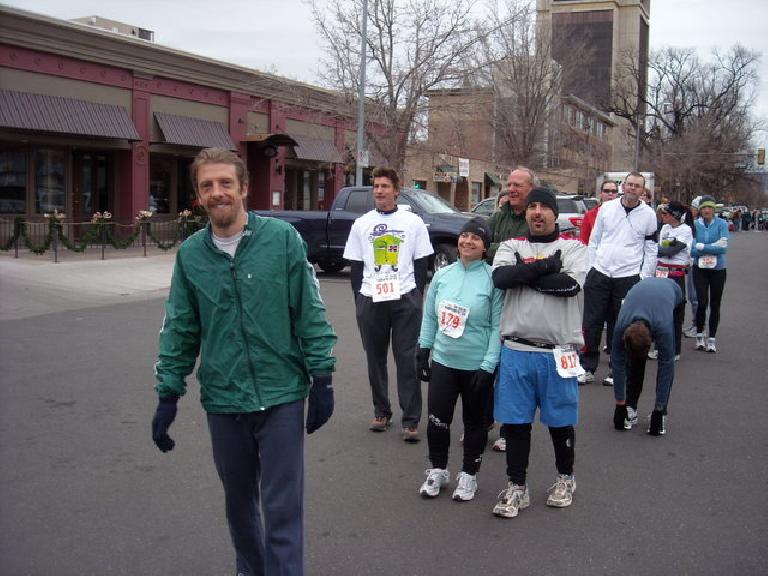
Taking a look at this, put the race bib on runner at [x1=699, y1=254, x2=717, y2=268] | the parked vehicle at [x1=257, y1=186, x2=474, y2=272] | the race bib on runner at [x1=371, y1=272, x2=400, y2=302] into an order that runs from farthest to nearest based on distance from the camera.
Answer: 1. the parked vehicle at [x1=257, y1=186, x2=474, y2=272]
2. the race bib on runner at [x1=699, y1=254, x2=717, y2=268]
3. the race bib on runner at [x1=371, y1=272, x2=400, y2=302]

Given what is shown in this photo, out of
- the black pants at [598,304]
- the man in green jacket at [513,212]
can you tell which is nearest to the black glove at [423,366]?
the man in green jacket at [513,212]

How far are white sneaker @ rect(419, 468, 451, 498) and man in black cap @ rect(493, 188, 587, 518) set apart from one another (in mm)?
428

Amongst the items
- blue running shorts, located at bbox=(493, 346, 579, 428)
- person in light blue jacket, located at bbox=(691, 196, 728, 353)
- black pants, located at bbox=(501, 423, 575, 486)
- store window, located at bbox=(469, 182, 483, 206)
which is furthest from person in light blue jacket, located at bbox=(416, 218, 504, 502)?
store window, located at bbox=(469, 182, 483, 206)

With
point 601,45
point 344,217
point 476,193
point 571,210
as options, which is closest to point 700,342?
point 344,217

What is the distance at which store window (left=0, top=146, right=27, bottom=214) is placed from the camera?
22578mm

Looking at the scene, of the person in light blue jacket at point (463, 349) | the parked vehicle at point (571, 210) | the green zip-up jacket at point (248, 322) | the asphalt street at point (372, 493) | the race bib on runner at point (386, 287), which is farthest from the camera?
the parked vehicle at point (571, 210)

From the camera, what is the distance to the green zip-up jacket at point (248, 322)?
3.24 metres

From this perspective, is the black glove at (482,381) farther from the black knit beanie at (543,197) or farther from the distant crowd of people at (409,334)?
the black knit beanie at (543,197)

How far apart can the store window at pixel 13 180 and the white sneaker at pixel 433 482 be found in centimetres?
2100

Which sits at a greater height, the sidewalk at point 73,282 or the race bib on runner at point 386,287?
the race bib on runner at point 386,287

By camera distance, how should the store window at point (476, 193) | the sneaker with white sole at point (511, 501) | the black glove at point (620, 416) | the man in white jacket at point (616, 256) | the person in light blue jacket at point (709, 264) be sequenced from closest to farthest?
the sneaker with white sole at point (511, 501), the black glove at point (620, 416), the man in white jacket at point (616, 256), the person in light blue jacket at point (709, 264), the store window at point (476, 193)

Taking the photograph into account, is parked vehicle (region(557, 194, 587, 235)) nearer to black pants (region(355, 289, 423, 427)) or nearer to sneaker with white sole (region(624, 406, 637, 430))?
sneaker with white sole (region(624, 406, 637, 430))

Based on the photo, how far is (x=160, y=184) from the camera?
2772cm

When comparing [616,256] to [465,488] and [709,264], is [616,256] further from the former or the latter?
[465,488]
